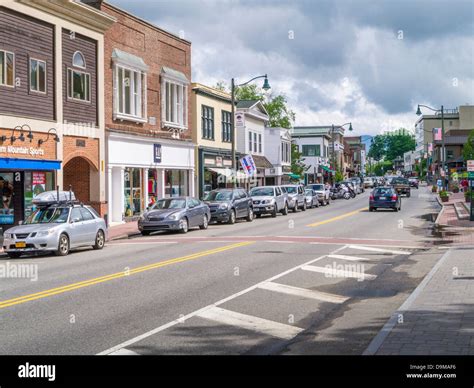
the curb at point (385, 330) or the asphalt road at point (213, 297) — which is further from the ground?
the curb at point (385, 330)

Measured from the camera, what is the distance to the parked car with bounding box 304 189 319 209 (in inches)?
1865

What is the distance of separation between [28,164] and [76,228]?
6129 mm

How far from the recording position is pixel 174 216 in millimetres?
27047

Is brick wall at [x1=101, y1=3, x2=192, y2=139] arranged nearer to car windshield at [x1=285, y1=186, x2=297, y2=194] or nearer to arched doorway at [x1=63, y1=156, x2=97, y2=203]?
arched doorway at [x1=63, y1=156, x2=97, y2=203]

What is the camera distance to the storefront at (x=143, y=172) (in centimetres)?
3334

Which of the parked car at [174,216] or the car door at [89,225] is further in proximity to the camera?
the parked car at [174,216]

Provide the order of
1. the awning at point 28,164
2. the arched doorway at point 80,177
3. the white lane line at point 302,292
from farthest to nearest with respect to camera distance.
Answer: the arched doorway at point 80,177
the awning at point 28,164
the white lane line at point 302,292

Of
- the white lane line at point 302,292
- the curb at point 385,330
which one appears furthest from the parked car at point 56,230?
the curb at point 385,330

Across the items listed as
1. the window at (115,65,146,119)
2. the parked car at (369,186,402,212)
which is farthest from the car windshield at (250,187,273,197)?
the window at (115,65,146,119)

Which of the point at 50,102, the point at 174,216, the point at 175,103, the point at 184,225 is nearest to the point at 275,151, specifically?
the point at 175,103

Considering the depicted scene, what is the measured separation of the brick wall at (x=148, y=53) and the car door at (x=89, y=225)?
11951 mm

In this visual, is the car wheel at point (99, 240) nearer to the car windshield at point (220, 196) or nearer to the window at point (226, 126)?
the car windshield at point (220, 196)
